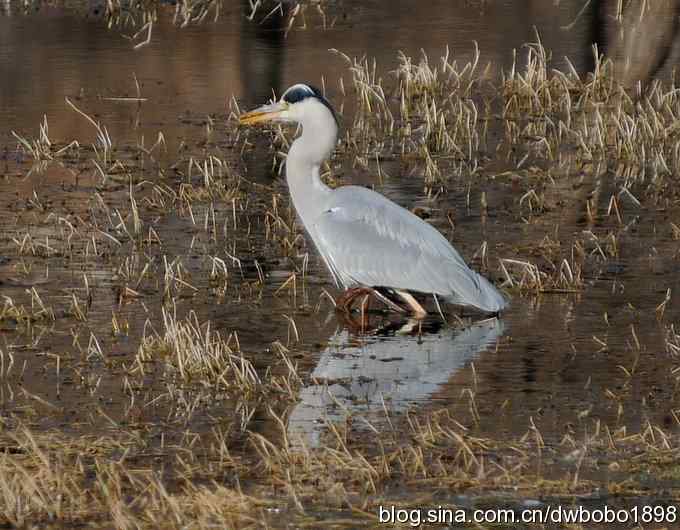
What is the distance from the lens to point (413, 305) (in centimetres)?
936

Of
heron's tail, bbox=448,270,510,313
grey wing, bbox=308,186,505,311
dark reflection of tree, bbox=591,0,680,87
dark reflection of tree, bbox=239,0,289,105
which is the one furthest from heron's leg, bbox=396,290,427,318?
Answer: dark reflection of tree, bbox=591,0,680,87

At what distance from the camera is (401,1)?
19812mm

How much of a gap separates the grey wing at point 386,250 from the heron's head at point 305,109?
0.53m

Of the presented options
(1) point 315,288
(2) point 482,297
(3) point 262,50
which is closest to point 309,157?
(1) point 315,288

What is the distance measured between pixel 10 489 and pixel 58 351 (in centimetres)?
233

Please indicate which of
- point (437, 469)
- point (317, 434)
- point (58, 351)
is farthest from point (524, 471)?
point (58, 351)

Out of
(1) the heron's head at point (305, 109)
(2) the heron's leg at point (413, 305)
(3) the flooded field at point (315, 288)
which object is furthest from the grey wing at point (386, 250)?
(1) the heron's head at point (305, 109)

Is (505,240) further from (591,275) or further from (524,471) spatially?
(524,471)

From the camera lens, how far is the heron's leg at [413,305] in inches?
368

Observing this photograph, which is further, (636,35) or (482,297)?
(636,35)

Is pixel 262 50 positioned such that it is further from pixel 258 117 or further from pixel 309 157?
pixel 309 157

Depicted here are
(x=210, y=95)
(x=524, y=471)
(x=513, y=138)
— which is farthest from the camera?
(x=210, y=95)

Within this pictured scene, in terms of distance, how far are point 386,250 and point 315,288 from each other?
0.64 metres

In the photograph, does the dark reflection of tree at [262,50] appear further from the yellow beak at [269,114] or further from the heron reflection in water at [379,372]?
the heron reflection in water at [379,372]
